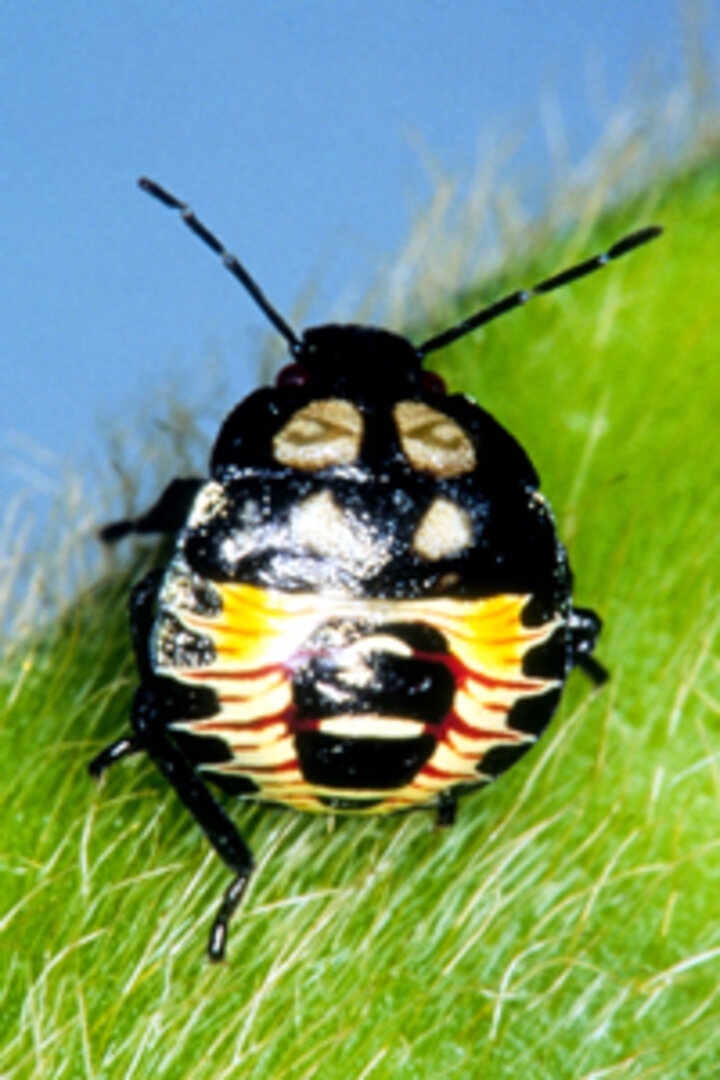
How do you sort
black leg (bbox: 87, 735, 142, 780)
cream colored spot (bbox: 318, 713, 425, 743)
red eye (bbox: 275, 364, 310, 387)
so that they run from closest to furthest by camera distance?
cream colored spot (bbox: 318, 713, 425, 743), black leg (bbox: 87, 735, 142, 780), red eye (bbox: 275, 364, 310, 387)

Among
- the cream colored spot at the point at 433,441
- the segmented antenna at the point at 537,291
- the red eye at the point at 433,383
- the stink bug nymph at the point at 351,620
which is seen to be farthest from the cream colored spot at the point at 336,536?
the segmented antenna at the point at 537,291

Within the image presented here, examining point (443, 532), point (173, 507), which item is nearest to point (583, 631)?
point (443, 532)

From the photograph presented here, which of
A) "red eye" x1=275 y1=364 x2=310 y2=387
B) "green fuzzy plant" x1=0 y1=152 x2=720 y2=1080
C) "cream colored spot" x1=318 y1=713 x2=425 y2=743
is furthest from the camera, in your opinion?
"red eye" x1=275 y1=364 x2=310 y2=387

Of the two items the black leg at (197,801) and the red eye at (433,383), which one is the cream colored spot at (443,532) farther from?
the black leg at (197,801)

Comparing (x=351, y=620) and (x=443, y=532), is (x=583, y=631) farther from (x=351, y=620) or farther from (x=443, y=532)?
(x=351, y=620)

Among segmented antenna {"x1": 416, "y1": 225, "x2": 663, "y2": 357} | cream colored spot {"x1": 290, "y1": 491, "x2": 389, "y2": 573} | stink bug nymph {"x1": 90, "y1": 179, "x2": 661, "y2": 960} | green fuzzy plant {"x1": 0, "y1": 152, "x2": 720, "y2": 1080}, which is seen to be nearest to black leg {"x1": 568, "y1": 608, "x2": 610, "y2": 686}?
stink bug nymph {"x1": 90, "y1": 179, "x2": 661, "y2": 960}

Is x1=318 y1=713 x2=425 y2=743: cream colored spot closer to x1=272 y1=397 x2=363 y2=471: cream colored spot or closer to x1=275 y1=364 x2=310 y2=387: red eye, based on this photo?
x1=272 y1=397 x2=363 y2=471: cream colored spot
